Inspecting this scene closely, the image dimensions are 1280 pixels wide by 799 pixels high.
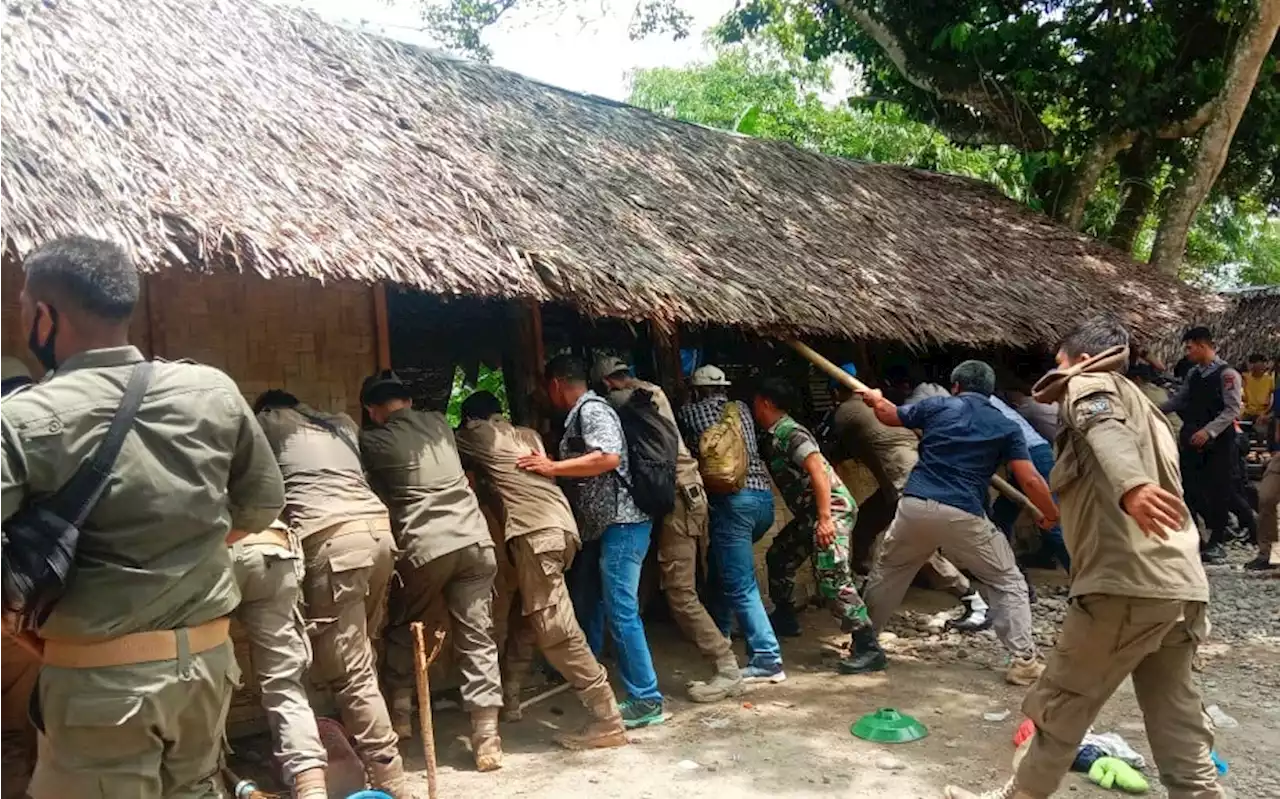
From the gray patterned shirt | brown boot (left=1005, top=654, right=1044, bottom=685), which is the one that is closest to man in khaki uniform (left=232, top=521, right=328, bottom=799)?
the gray patterned shirt

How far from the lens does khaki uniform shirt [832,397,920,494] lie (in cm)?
692

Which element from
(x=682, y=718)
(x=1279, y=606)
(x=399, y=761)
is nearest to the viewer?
(x=399, y=761)

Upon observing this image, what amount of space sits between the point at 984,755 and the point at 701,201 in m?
4.52

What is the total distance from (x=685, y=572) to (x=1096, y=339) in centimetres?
251

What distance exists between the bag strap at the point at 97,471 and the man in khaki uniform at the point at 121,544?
0.05ft

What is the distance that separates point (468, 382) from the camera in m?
7.23

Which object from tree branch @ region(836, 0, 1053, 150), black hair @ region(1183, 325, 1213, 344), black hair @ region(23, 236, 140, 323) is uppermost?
tree branch @ region(836, 0, 1053, 150)

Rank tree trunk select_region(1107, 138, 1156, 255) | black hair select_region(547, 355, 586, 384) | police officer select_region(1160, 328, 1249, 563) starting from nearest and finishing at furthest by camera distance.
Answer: black hair select_region(547, 355, 586, 384)
police officer select_region(1160, 328, 1249, 563)
tree trunk select_region(1107, 138, 1156, 255)

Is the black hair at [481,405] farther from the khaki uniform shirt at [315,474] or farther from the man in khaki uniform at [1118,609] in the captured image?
the man in khaki uniform at [1118,609]

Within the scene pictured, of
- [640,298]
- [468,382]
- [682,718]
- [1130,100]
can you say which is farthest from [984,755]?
[1130,100]

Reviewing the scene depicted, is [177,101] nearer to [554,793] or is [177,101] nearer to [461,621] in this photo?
[461,621]

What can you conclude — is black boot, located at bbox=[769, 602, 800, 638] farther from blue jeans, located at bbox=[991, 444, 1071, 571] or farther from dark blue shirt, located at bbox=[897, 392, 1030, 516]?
blue jeans, located at bbox=[991, 444, 1071, 571]

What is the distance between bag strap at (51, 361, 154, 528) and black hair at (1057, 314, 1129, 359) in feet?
10.3

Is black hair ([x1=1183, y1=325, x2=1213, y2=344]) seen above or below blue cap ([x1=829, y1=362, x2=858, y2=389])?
above
